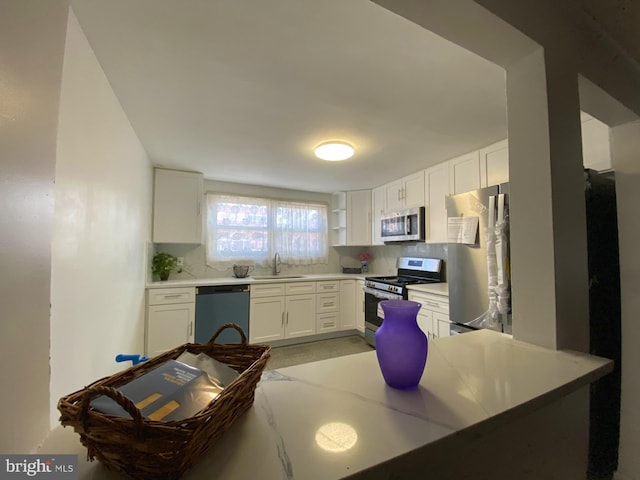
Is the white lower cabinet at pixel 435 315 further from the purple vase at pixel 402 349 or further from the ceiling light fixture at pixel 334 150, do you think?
the purple vase at pixel 402 349

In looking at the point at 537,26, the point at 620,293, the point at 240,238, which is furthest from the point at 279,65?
the point at 240,238

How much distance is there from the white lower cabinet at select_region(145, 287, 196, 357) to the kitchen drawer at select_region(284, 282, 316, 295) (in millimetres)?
1154

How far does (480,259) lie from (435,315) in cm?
Result: 83

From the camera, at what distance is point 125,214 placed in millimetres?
1922

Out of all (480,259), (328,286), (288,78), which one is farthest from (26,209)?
(328,286)

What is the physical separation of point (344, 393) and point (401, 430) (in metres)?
0.16

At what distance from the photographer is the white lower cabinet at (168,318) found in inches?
109

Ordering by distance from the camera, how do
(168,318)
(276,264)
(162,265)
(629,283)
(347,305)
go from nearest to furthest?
(629,283)
(168,318)
(162,265)
(347,305)
(276,264)

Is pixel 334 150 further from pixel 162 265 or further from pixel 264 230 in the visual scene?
pixel 162 265

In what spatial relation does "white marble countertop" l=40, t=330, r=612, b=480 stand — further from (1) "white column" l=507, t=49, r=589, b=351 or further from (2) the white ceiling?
(2) the white ceiling

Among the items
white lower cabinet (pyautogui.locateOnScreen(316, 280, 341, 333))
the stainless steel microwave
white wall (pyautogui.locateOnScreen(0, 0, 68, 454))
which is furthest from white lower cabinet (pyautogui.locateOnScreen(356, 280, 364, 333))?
white wall (pyautogui.locateOnScreen(0, 0, 68, 454))

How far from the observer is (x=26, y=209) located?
1.72ft

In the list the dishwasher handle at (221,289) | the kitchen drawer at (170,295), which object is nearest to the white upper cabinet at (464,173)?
the dishwasher handle at (221,289)

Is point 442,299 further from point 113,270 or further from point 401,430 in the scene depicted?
point 113,270
